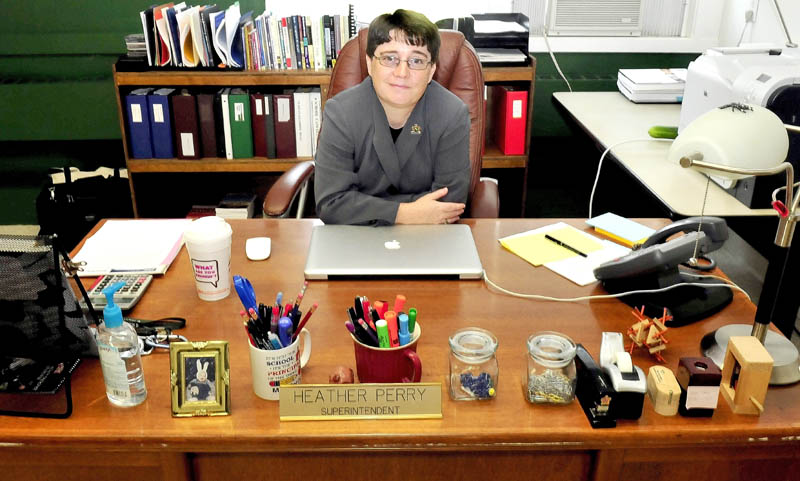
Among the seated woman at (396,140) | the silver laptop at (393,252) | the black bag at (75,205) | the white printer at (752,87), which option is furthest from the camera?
the black bag at (75,205)

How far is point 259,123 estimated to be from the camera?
2.93 metres

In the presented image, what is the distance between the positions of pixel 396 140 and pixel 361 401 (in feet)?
3.34

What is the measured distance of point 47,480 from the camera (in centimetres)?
106

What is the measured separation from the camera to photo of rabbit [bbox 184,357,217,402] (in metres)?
1.00

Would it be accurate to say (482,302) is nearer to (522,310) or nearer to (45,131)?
(522,310)

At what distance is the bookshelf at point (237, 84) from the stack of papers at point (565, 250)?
1377mm

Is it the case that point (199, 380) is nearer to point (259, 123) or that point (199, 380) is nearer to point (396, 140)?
point (396, 140)

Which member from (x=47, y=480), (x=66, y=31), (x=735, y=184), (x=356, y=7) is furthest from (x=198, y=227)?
(x=66, y=31)

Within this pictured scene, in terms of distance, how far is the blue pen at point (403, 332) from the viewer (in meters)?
1.03

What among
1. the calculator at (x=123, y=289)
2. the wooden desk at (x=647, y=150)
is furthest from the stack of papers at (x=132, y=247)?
the wooden desk at (x=647, y=150)

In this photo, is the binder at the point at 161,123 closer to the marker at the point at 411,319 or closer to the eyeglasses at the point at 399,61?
the eyeglasses at the point at 399,61

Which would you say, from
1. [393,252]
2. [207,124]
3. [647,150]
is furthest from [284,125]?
[393,252]

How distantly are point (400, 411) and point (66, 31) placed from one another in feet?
9.46

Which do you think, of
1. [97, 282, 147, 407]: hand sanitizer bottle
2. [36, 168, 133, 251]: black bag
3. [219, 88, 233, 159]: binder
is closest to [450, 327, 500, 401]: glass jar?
[97, 282, 147, 407]: hand sanitizer bottle
